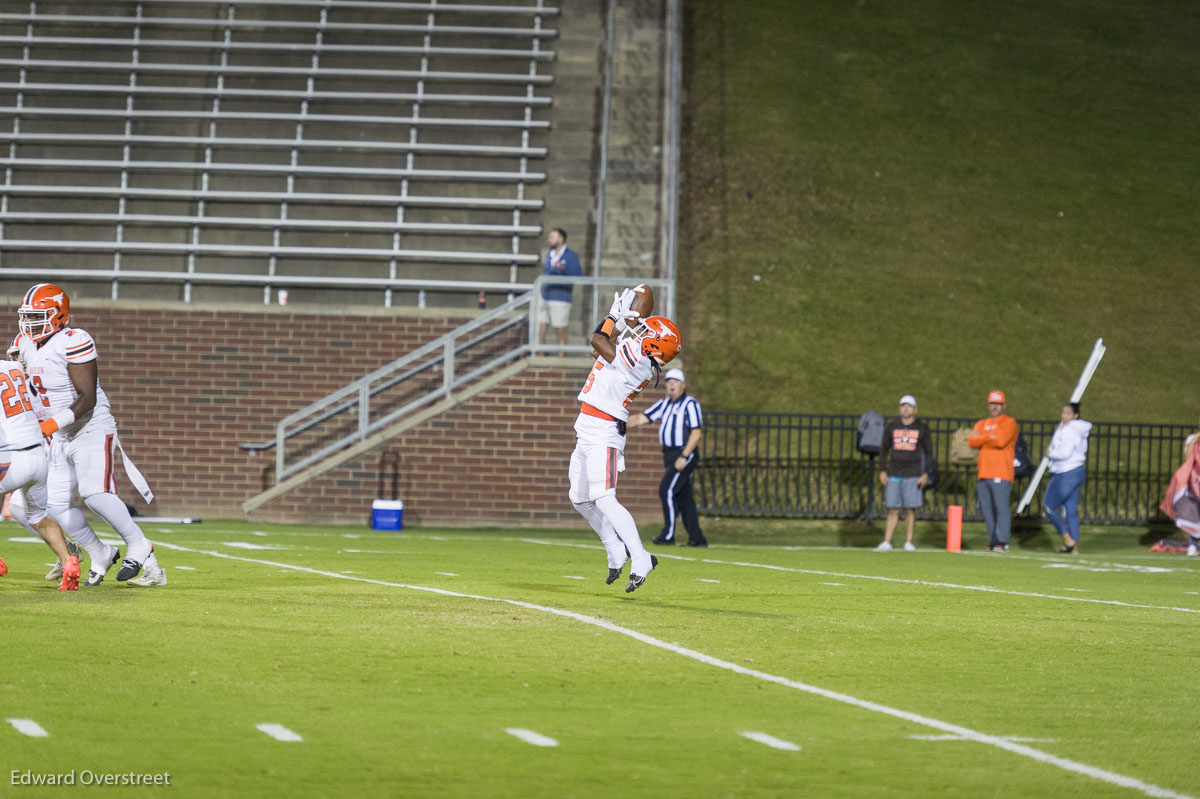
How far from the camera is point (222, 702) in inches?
260

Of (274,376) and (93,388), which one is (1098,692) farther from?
(274,376)

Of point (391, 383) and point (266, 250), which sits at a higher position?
point (266, 250)

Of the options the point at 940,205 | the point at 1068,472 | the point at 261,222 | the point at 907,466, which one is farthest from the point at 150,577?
the point at 940,205

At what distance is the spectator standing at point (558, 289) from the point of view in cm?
2009

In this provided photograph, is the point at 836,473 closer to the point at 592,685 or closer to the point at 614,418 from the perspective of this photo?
the point at 614,418

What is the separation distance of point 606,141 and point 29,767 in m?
21.1

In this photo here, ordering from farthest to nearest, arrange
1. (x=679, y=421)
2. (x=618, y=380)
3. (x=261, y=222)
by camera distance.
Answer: (x=261, y=222), (x=679, y=421), (x=618, y=380)

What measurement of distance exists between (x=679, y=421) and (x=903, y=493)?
311 centimetres

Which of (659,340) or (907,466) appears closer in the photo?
(659,340)

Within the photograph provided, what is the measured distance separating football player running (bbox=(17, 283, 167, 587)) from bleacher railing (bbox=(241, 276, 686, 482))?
380 inches

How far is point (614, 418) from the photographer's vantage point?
11.1 m

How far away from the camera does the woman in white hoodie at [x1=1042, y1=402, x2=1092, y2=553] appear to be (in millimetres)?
18844

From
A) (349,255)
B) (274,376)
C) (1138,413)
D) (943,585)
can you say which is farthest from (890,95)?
(943,585)

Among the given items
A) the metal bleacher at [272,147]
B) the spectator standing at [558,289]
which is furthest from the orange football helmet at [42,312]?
the metal bleacher at [272,147]
